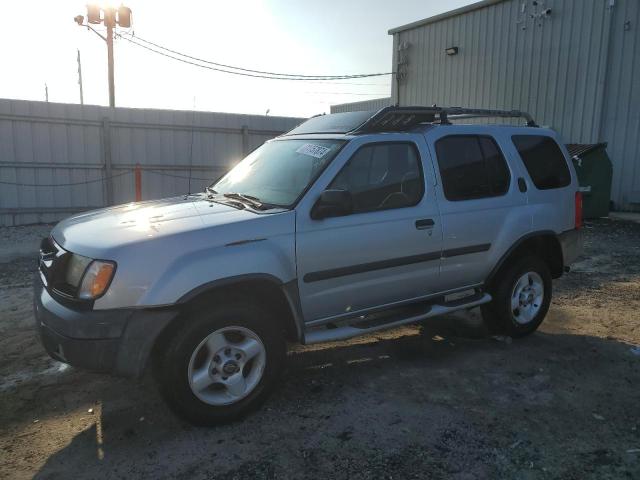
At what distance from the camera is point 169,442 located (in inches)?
124

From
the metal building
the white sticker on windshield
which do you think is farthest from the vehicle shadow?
the metal building

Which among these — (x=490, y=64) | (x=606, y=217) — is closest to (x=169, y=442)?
(x=606, y=217)

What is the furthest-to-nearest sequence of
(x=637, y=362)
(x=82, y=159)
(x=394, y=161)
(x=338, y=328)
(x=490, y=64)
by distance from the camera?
(x=490, y=64) < (x=82, y=159) < (x=637, y=362) < (x=394, y=161) < (x=338, y=328)

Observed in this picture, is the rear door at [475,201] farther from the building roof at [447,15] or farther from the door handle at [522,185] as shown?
the building roof at [447,15]

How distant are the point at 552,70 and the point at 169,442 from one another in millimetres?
14795

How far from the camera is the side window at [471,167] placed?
4.32m

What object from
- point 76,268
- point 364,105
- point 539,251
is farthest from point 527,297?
point 364,105

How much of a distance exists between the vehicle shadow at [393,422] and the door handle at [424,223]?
116 centimetres

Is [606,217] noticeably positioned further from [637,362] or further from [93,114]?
[93,114]

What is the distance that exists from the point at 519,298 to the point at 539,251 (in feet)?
1.80

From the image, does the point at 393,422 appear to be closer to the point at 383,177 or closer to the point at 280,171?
the point at 383,177

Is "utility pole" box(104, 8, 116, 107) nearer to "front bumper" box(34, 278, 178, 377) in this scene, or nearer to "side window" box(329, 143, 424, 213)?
"side window" box(329, 143, 424, 213)

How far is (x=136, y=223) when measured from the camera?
3447 millimetres

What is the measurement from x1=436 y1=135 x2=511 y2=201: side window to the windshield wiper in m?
1.53
